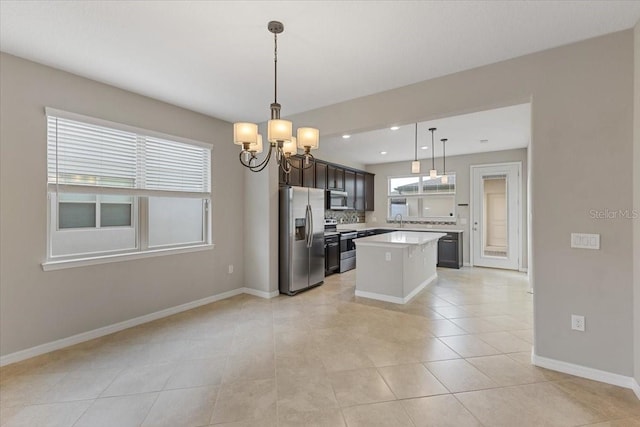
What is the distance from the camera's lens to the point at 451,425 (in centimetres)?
177

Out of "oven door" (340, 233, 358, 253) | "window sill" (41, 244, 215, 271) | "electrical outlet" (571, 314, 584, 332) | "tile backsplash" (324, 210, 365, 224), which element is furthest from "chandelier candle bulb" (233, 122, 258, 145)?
"tile backsplash" (324, 210, 365, 224)

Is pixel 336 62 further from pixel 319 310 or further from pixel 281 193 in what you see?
pixel 319 310

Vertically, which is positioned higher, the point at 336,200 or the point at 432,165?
the point at 432,165

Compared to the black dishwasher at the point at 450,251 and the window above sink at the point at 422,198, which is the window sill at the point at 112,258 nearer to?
the black dishwasher at the point at 450,251

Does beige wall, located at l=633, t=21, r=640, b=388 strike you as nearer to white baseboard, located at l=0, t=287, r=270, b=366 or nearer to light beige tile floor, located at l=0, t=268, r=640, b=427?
light beige tile floor, located at l=0, t=268, r=640, b=427

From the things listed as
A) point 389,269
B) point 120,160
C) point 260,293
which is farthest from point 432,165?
point 120,160

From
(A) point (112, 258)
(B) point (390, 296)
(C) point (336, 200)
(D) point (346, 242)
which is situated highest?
(C) point (336, 200)

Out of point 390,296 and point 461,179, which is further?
point 461,179

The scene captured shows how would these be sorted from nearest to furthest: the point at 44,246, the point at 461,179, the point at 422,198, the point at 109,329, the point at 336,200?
1. the point at 44,246
2. the point at 109,329
3. the point at 336,200
4. the point at 461,179
5. the point at 422,198

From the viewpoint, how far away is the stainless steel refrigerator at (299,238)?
4469mm

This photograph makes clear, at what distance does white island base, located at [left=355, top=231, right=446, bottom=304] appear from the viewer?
160 inches

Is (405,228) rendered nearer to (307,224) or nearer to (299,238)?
(307,224)

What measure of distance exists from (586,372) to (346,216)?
5.66 meters

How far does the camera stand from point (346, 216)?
25.0ft
